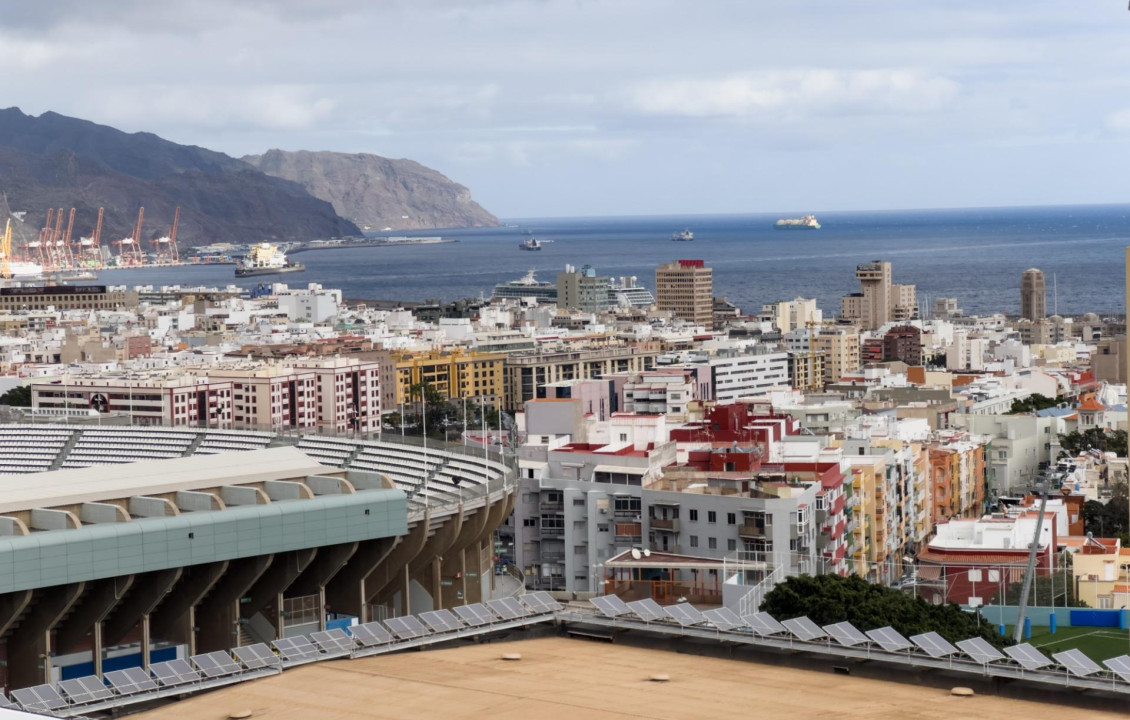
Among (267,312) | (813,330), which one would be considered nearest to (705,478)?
(813,330)

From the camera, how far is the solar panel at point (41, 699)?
38.2 ft

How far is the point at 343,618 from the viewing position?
19.7 metres

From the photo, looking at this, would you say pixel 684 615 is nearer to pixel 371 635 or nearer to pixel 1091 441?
pixel 371 635

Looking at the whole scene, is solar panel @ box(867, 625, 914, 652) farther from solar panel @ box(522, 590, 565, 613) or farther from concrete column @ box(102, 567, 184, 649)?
concrete column @ box(102, 567, 184, 649)

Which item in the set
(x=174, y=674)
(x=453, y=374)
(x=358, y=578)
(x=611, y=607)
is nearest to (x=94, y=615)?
(x=358, y=578)

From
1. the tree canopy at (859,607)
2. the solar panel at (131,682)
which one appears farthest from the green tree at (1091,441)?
the solar panel at (131,682)

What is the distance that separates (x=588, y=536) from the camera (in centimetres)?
2577

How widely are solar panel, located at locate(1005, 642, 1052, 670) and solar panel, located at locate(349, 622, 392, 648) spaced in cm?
439

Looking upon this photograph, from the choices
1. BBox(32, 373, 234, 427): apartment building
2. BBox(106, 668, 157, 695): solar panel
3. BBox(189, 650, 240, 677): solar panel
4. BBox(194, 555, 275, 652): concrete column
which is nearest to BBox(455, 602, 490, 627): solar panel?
BBox(189, 650, 240, 677): solar panel

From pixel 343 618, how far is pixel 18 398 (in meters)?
33.7

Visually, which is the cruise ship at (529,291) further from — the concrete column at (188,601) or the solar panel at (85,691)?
the solar panel at (85,691)

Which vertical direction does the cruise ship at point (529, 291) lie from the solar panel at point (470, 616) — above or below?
below

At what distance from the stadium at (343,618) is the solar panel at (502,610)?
0.07 feet

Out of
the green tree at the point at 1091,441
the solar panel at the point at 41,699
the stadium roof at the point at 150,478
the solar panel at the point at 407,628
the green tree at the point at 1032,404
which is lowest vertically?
the green tree at the point at 1032,404
